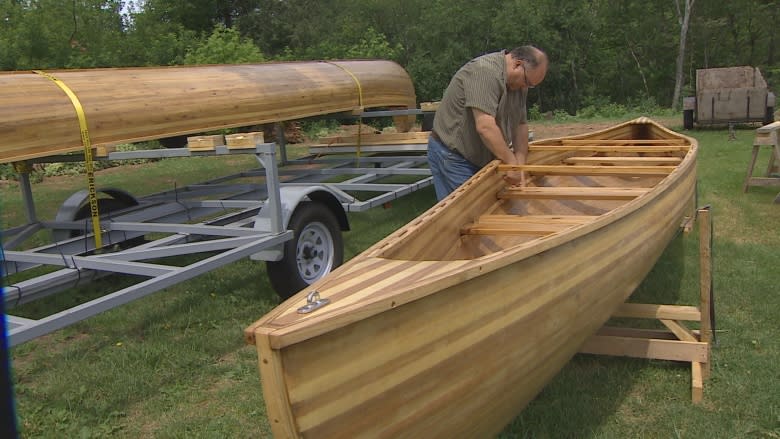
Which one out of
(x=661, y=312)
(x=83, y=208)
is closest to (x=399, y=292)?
(x=661, y=312)

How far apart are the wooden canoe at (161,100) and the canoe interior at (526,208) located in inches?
110

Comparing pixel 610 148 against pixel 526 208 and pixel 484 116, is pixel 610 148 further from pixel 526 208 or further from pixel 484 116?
pixel 484 116

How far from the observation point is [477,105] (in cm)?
457

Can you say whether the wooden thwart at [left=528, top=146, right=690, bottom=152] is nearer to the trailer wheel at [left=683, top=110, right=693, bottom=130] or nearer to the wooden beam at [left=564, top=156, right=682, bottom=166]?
the wooden beam at [left=564, top=156, right=682, bottom=166]

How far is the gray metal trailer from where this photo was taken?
4.12m

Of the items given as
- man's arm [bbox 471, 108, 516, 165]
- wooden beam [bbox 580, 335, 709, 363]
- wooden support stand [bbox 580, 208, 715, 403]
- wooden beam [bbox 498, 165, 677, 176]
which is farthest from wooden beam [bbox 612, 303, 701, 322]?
man's arm [bbox 471, 108, 516, 165]

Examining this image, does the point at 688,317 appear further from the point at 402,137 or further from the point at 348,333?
the point at 402,137

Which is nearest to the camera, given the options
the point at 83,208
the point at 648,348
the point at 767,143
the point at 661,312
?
the point at 648,348

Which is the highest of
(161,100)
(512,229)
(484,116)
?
(161,100)

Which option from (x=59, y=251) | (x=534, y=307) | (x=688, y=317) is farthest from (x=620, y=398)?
(x=59, y=251)

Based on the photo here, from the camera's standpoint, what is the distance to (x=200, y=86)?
235 inches

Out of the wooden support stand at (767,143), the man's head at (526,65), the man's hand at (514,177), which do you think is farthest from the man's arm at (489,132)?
the wooden support stand at (767,143)

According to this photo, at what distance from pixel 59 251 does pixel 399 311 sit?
12.2 feet

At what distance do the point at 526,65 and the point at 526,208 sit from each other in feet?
3.77
